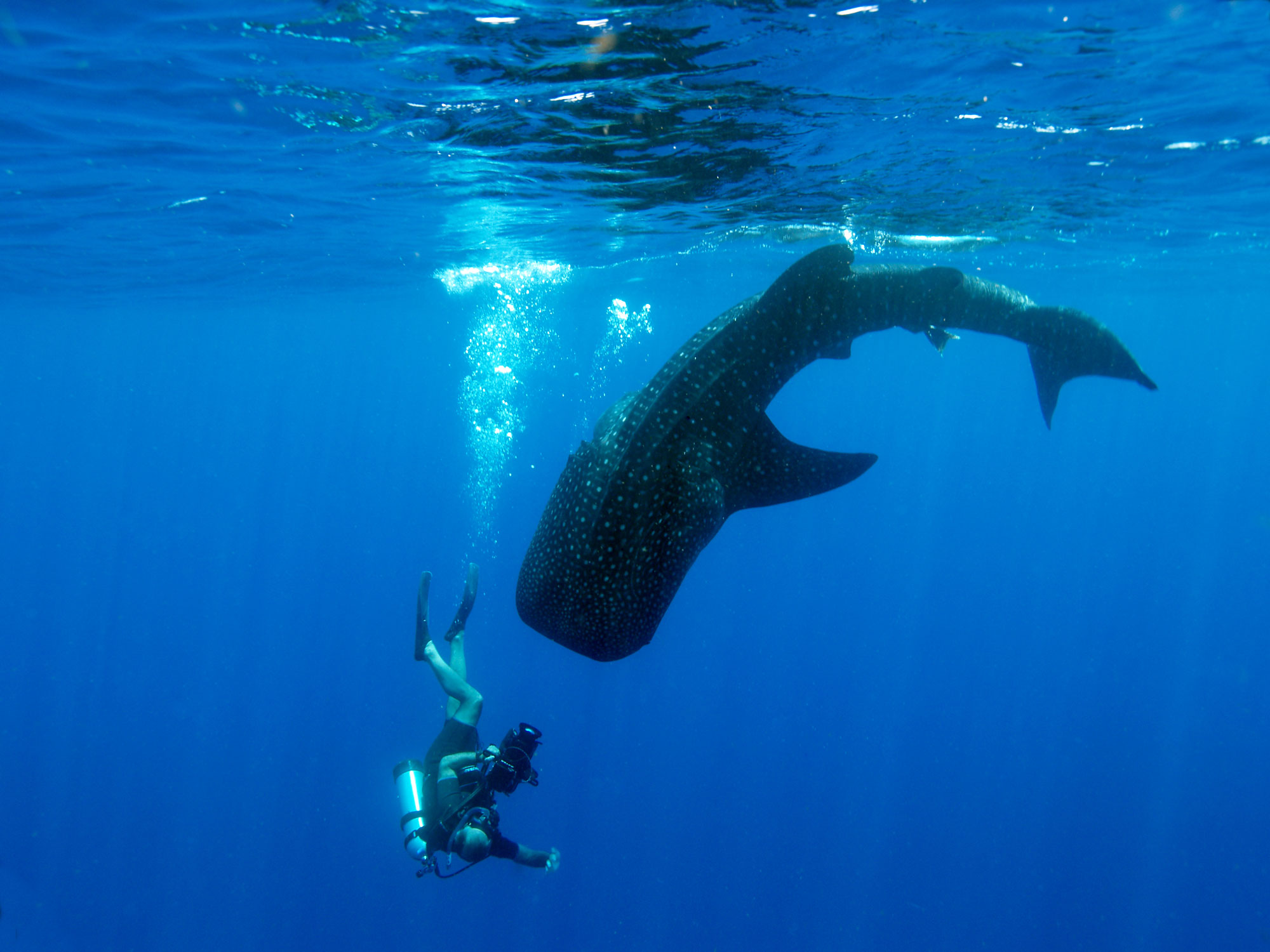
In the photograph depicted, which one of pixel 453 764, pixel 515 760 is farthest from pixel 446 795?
pixel 515 760

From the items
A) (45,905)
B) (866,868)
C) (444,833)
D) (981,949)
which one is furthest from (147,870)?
(981,949)

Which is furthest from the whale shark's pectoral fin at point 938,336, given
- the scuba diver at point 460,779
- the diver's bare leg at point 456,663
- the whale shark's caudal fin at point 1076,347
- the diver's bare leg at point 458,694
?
the diver's bare leg at point 456,663

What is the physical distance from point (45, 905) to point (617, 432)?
40.8 meters

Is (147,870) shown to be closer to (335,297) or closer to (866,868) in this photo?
(335,297)

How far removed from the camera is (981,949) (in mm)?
31500

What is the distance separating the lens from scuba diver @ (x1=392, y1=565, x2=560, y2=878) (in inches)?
360

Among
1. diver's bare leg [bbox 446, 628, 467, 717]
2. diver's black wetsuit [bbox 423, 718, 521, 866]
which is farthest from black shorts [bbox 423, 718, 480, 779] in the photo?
diver's bare leg [bbox 446, 628, 467, 717]

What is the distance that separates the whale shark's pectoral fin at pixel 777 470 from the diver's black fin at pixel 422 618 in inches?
344

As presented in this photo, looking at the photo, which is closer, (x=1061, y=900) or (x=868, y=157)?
(x=868, y=157)

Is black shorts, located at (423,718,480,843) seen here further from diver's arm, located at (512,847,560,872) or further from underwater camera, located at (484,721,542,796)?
underwater camera, located at (484,721,542,796)

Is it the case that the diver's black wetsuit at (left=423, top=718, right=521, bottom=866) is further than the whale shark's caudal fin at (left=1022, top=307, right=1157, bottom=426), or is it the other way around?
the diver's black wetsuit at (left=423, top=718, right=521, bottom=866)

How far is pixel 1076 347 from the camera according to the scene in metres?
4.16

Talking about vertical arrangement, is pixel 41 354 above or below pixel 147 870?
above

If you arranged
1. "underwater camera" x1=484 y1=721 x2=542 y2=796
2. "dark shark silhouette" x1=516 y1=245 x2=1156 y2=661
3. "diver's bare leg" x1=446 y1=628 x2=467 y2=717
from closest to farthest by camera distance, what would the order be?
1. "dark shark silhouette" x1=516 y1=245 x2=1156 y2=661
2. "underwater camera" x1=484 y1=721 x2=542 y2=796
3. "diver's bare leg" x1=446 y1=628 x2=467 y2=717
